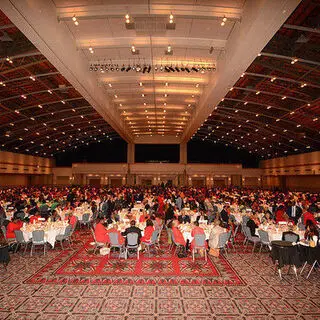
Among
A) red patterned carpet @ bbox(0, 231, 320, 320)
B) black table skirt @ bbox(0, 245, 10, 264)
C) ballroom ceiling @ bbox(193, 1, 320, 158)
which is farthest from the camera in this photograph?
ballroom ceiling @ bbox(193, 1, 320, 158)

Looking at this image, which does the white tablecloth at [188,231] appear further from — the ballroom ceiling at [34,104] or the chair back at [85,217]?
the ballroom ceiling at [34,104]

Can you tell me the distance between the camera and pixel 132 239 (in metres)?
9.02

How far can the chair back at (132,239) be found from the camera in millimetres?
8969

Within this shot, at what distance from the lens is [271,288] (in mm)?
7004

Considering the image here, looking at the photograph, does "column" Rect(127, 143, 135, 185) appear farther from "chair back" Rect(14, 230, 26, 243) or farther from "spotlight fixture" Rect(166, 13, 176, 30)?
"chair back" Rect(14, 230, 26, 243)

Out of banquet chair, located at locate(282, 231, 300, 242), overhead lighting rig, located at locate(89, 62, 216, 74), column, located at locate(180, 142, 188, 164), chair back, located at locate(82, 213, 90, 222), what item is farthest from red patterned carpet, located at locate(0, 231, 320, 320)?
column, located at locate(180, 142, 188, 164)

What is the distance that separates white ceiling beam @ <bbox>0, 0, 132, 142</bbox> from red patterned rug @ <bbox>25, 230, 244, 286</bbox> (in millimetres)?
8046

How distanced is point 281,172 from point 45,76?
113 ft

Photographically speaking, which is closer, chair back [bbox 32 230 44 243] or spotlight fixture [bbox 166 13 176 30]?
chair back [bbox 32 230 44 243]

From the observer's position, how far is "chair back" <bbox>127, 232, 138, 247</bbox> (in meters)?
8.97

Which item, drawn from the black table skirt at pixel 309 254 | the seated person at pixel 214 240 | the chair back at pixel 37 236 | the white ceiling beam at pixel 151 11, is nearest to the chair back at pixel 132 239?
the seated person at pixel 214 240

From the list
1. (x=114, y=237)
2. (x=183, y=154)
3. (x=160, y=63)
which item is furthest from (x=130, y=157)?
(x=114, y=237)

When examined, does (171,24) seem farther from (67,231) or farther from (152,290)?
(152,290)

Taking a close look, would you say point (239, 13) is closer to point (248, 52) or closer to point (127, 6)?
point (248, 52)
